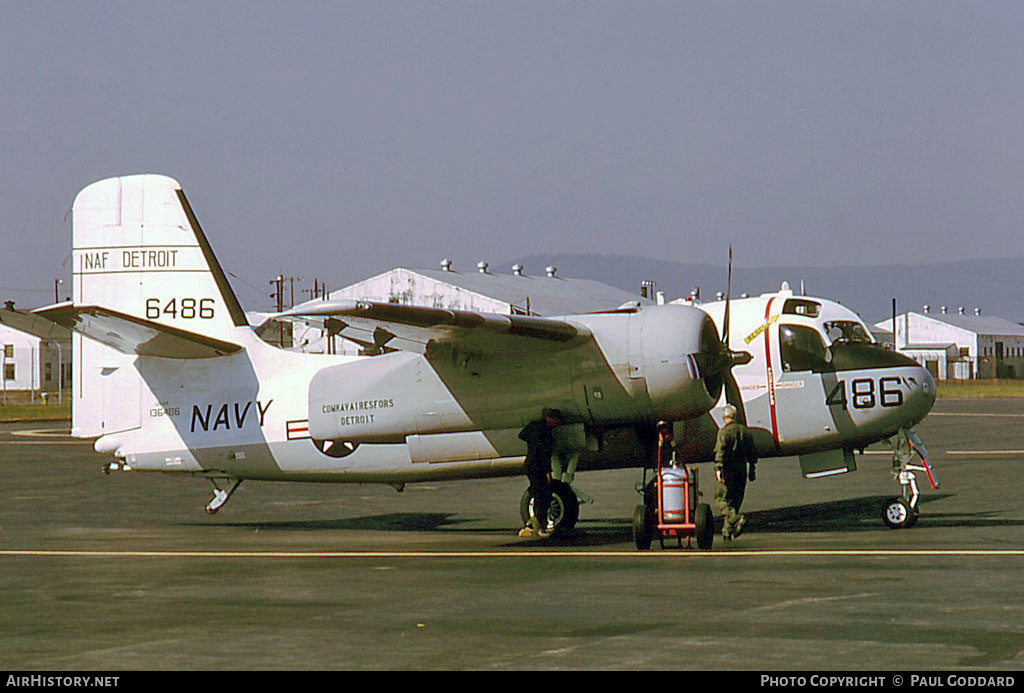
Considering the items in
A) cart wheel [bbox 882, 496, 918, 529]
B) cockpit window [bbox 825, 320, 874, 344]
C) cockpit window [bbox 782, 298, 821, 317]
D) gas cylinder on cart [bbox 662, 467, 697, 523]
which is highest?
cockpit window [bbox 782, 298, 821, 317]

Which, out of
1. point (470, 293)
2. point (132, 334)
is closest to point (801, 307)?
point (132, 334)

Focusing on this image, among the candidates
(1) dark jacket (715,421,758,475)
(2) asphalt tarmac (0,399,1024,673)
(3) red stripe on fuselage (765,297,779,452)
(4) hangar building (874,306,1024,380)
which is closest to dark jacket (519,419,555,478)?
(2) asphalt tarmac (0,399,1024,673)

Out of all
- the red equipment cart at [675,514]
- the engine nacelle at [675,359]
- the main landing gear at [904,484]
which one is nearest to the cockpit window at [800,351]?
the main landing gear at [904,484]

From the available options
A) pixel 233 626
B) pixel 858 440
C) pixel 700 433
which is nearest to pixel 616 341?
pixel 700 433

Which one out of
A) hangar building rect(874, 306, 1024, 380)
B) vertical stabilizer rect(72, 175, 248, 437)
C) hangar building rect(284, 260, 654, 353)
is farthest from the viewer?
hangar building rect(874, 306, 1024, 380)

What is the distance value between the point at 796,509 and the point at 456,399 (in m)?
7.52

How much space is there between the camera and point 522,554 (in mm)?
16750

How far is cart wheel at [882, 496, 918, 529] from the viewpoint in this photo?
62.1 ft

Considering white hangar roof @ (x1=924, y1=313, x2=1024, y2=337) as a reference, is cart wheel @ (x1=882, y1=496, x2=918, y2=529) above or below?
below

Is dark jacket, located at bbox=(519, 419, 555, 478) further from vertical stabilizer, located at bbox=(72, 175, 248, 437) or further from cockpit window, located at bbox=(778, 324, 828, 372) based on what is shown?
vertical stabilizer, located at bbox=(72, 175, 248, 437)

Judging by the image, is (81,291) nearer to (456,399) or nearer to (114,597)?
(456,399)

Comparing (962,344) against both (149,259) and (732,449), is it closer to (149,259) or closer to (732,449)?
(732,449)

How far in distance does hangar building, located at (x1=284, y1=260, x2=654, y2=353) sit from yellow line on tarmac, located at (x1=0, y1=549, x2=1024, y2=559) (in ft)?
238

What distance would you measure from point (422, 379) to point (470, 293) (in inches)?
3199
